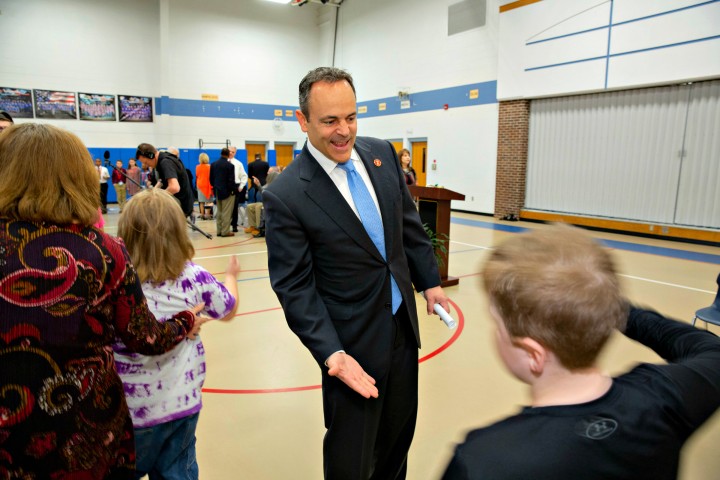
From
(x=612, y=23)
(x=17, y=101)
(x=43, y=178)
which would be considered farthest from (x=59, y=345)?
(x=17, y=101)

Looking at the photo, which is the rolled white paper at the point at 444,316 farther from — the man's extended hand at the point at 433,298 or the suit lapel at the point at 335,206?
the suit lapel at the point at 335,206

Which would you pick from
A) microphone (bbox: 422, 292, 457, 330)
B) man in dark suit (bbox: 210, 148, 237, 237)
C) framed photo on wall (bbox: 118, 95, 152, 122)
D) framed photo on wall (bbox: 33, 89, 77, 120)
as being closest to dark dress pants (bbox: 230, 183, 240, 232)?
man in dark suit (bbox: 210, 148, 237, 237)

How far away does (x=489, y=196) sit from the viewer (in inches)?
513

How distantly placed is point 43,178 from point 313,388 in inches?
99.9

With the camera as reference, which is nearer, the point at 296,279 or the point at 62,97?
the point at 296,279

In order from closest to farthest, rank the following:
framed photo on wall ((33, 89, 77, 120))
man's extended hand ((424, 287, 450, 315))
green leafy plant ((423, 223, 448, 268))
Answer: man's extended hand ((424, 287, 450, 315)) < green leafy plant ((423, 223, 448, 268)) < framed photo on wall ((33, 89, 77, 120))

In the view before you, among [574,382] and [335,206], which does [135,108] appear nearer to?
[335,206]

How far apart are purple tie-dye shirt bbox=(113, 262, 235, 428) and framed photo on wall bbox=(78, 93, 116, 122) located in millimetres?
16500

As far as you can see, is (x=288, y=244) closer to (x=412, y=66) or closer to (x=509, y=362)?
(x=509, y=362)

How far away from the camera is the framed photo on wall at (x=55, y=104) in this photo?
47.9 feet

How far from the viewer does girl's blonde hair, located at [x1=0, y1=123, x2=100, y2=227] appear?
1.09 m

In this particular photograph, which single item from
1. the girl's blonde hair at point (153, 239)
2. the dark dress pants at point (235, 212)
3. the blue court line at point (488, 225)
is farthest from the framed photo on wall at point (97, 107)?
the girl's blonde hair at point (153, 239)

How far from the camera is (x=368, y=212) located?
67.2 inches

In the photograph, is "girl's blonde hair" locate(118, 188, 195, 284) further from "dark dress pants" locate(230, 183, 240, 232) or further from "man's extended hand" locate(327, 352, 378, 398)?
"dark dress pants" locate(230, 183, 240, 232)
